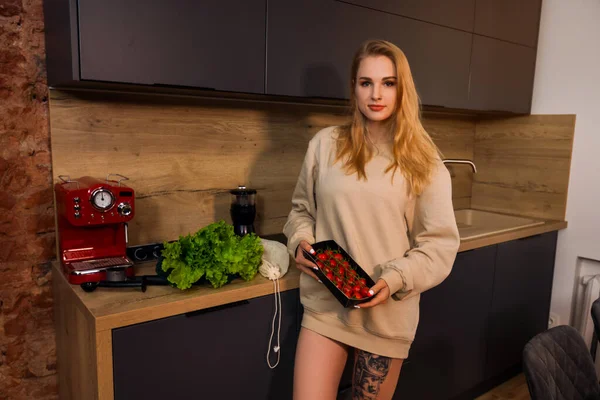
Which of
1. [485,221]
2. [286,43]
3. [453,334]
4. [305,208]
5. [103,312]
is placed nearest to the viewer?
[103,312]

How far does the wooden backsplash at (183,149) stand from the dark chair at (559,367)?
128cm

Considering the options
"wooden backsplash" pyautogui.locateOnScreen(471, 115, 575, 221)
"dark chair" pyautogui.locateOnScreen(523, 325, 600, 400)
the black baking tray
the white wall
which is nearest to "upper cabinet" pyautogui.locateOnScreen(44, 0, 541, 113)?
the white wall

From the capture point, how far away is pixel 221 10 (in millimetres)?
1631

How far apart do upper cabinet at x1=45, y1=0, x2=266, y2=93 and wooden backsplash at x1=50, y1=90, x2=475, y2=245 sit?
0.23 metres

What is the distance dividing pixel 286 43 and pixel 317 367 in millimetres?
1145

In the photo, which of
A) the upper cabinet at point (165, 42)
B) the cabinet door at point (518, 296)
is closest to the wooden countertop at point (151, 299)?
the upper cabinet at point (165, 42)

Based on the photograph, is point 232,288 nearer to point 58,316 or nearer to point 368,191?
point 368,191

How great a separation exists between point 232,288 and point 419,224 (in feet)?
2.05

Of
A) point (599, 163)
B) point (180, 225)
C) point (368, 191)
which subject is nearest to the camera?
point (368, 191)

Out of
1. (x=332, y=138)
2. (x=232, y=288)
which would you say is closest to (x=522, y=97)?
(x=332, y=138)

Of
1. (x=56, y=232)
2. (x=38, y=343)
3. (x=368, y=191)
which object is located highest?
(x=368, y=191)

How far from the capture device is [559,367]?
1362 millimetres

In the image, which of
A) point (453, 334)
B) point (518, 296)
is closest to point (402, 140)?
point (453, 334)

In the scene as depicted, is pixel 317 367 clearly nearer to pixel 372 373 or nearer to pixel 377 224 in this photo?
pixel 372 373
